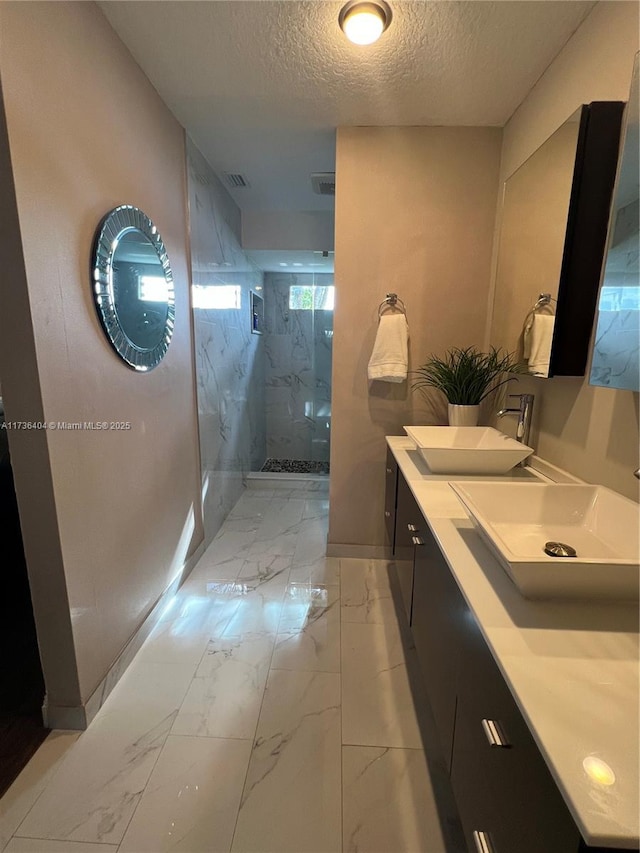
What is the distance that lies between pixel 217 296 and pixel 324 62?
150 centimetres

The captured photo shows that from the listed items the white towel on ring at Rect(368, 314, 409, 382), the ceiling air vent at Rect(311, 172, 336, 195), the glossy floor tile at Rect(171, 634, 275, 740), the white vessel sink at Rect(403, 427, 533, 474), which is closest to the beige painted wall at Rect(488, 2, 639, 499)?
the white vessel sink at Rect(403, 427, 533, 474)

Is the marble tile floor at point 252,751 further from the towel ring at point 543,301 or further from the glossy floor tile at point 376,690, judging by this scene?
the towel ring at point 543,301

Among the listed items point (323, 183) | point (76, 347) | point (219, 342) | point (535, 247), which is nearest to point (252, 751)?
point (76, 347)

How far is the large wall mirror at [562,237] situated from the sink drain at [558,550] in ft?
2.20

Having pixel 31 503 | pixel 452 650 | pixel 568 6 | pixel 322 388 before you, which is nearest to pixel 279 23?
pixel 568 6

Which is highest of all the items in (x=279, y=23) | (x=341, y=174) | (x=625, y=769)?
(x=279, y=23)

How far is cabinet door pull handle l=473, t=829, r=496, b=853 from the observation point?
2.42 ft

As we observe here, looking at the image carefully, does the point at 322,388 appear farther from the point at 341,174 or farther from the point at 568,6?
the point at 568,6

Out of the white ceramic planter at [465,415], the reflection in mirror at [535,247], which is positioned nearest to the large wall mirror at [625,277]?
the reflection in mirror at [535,247]

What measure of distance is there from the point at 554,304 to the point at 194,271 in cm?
190

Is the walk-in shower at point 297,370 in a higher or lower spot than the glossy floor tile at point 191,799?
higher

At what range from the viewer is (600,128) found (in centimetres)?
118

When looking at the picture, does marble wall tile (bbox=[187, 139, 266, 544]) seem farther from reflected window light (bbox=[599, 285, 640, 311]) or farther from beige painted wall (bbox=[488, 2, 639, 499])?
reflected window light (bbox=[599, 285, 640, 311])

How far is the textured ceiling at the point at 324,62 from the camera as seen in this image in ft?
4.44
